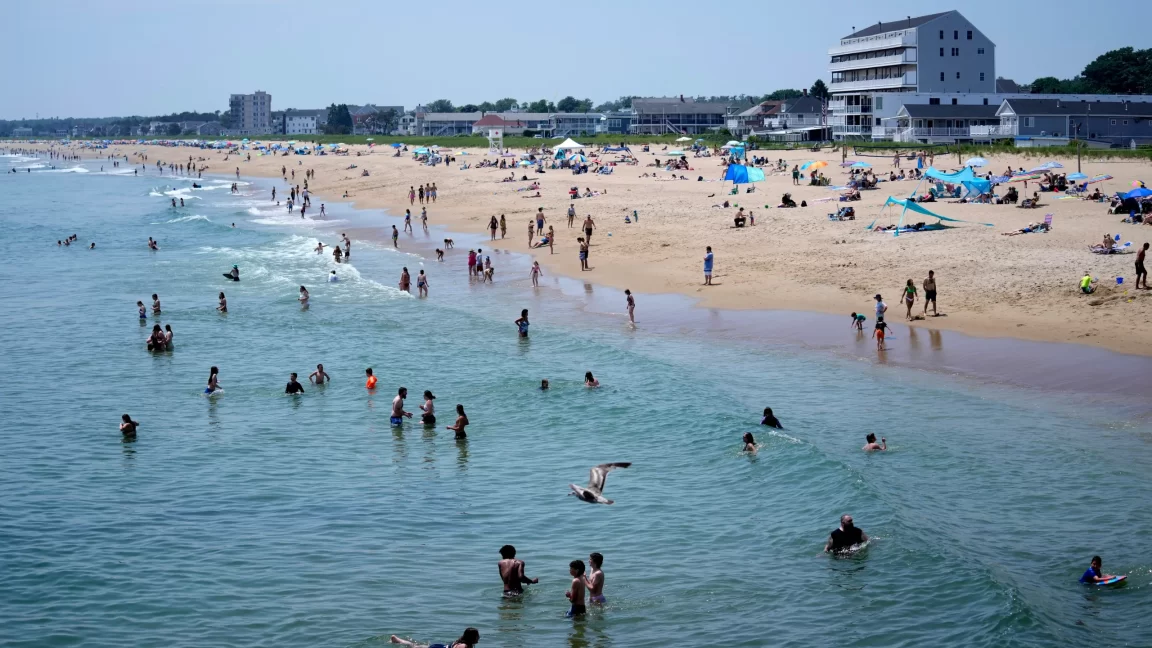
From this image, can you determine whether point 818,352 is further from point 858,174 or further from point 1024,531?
point 858,174

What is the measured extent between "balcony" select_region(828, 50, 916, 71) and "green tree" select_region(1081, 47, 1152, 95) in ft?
98.9

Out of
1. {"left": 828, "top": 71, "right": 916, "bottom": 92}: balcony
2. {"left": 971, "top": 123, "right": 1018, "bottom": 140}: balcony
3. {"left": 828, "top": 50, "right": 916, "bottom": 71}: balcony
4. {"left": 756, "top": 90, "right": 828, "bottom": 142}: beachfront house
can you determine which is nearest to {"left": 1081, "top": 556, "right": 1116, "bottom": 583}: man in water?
{"left": 971, "top": 123, "right": 1018, "bottom": 140}: balcony

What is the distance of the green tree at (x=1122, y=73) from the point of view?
352 ft

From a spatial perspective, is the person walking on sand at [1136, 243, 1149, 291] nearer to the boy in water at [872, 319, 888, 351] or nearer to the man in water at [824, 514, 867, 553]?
the boy in water at [872, 319, 888, 351]

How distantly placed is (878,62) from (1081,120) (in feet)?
76.2

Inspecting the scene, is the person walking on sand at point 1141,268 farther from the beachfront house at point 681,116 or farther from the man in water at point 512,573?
the beachfront house at point 681,116

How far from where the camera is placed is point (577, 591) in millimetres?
12227

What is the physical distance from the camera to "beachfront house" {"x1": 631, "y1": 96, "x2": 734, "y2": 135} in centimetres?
14700

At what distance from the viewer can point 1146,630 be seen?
11.3 m

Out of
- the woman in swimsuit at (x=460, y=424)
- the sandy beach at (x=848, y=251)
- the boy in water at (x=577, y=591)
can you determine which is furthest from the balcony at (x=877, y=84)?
the boy in water at (x=577, y=591)

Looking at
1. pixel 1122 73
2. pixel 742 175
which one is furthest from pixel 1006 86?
pixel 742 175

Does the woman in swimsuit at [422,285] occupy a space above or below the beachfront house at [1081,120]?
below

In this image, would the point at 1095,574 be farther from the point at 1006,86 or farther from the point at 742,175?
the point at 1006,86

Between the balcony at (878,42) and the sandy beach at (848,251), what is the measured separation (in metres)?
30.7
